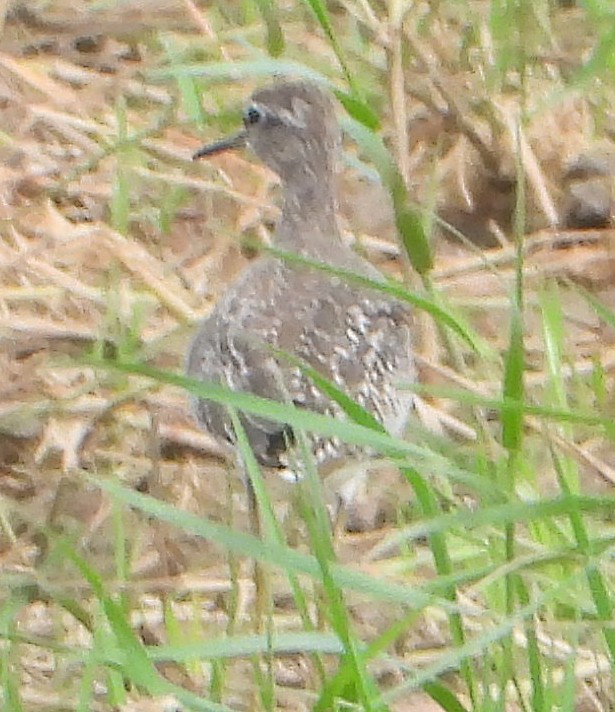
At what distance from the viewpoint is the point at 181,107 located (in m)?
5.30

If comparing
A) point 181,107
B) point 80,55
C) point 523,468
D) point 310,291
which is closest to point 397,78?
point 310,291

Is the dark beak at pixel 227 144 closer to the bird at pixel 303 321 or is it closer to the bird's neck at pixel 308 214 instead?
the bird at pixel 303 321

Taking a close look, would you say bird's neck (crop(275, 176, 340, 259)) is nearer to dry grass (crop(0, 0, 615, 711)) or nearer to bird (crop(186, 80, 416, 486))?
bird (crop(186, 80, 416, 486))

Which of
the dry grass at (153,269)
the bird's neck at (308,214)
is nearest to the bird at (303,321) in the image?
the bird's neck at (308,214)

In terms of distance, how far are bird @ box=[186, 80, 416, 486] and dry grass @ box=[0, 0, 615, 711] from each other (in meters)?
0.14

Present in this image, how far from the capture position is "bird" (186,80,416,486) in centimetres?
335

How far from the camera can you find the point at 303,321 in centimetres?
355

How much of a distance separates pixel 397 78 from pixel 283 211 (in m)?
0.50

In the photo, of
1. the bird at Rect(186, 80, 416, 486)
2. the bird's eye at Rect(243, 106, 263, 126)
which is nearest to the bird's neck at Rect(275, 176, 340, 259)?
the bird at Rect(186, 80, 416, 486)

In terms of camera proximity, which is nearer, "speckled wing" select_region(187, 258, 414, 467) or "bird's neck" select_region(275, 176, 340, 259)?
"speckled wing" select_region(187, 258, 414, 467)

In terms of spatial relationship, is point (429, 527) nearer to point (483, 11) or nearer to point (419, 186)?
point (419, 186)

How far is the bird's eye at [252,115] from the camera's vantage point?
13.6ft

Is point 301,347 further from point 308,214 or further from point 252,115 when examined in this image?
point 252,115

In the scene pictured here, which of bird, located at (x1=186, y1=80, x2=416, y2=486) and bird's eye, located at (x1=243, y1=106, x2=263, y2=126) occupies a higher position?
bird's eye, located at (x1=243, y1=106, x2=263, y2=126)
